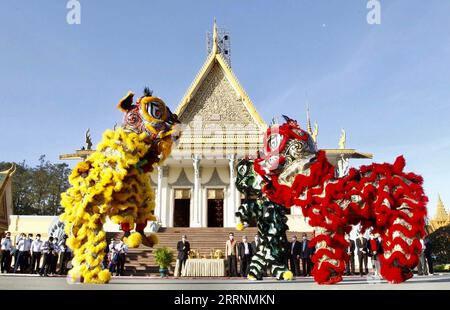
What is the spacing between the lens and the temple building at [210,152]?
18828 millimetres

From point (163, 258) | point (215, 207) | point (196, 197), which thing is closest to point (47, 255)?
point (163, 258)

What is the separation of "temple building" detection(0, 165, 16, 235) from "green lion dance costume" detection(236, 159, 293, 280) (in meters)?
14.5

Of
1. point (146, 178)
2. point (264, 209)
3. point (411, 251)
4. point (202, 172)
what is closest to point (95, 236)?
point (146, 178)

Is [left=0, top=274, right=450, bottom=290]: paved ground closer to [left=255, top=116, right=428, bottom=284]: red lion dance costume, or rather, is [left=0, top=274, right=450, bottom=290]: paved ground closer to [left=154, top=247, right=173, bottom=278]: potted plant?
[left=255, top=116, right=428, bottom=284]: red lion dance costume

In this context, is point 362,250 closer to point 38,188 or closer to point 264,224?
point 264,224

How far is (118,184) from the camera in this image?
544 cm

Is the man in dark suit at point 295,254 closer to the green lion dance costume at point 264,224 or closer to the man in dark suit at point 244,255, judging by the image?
the man in dark suit at point 244,255

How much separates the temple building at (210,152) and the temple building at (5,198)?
8.97ft

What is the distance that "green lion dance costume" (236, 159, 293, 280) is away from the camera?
5.99m

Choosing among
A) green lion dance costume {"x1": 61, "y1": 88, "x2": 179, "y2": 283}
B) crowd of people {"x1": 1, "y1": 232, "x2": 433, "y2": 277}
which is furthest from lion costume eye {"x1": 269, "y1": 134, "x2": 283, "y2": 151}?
crowd of people {"x1": 1, "y1": 232, "x2": 433, "y2": 277}

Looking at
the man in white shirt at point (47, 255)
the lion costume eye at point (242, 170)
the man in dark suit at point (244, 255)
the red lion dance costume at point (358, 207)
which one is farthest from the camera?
the man in white shirt at point (47, 255)

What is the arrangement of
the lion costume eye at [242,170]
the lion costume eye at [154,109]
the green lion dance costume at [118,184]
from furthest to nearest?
the lion costume eye at [242,170] → the lion costume eye at [154,109] → the green lion dance costume at [118,184]

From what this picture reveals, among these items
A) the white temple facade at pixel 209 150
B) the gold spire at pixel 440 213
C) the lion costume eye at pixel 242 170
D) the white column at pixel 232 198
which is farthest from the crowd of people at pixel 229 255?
the gold spire at pixel 440 213

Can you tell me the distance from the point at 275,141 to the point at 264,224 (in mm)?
1401
